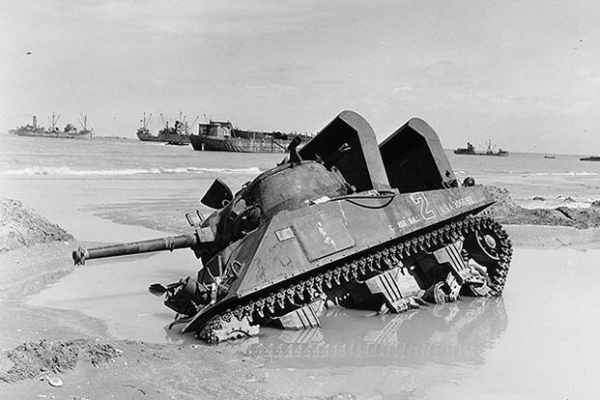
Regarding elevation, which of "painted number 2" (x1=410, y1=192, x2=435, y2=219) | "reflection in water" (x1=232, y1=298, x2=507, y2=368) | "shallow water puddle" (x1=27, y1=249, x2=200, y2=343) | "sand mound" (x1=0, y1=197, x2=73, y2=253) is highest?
"painted number 2" (x1=410, y1=192, x2=435, y2=219)

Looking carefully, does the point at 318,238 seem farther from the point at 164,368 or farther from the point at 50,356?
the point at 50,356

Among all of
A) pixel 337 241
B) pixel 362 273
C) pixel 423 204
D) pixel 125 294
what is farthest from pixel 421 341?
pixel 125 294

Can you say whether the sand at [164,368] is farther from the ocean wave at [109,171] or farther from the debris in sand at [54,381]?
the ocean wave at [109,171]

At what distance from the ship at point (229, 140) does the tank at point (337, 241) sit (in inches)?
2810

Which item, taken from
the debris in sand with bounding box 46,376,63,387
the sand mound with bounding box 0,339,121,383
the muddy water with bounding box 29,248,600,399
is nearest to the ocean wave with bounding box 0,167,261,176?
the muddy water with bounding box 29,248,600,399

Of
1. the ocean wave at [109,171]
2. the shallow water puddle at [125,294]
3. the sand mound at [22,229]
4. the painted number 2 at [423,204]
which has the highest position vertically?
the painted number 2 at [423,204]

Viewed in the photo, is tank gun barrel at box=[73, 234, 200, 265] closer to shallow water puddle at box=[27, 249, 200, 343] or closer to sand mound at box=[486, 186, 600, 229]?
shallow water puddle at box=[27, 249, 200, 343]

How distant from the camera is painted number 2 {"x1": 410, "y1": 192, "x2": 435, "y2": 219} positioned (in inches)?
375

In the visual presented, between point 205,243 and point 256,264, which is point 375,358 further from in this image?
point 205,243

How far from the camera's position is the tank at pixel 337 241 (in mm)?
7902

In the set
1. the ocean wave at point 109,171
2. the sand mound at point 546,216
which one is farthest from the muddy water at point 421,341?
the ocean wave at point 109,171

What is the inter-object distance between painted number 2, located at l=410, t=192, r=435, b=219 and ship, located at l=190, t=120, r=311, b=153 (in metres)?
72.4

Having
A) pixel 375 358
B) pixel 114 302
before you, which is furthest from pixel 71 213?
pixel 375 358

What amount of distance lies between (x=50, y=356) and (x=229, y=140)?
79.0 meters
